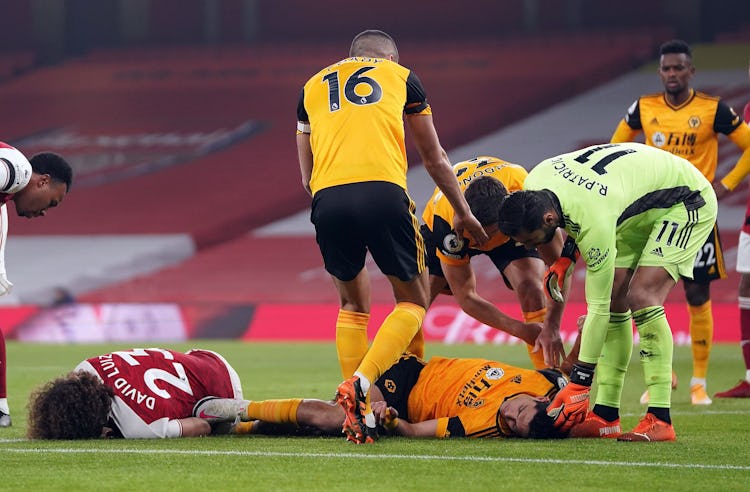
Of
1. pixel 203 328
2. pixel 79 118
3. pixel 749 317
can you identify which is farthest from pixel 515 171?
pixel 79 118

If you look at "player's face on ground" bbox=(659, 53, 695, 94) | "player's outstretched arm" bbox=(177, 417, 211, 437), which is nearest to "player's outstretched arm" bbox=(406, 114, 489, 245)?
"player's outstretched arm" bbox=(177, 417, 211, 437)

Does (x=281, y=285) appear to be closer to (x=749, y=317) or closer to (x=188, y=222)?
(x=188, y=222)

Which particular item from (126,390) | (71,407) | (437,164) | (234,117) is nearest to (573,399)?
(437,164)

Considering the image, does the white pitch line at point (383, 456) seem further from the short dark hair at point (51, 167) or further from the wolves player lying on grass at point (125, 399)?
the short dark hair at point (51, 167)

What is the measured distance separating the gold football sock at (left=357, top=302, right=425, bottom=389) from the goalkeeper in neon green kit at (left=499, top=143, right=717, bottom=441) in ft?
2.29

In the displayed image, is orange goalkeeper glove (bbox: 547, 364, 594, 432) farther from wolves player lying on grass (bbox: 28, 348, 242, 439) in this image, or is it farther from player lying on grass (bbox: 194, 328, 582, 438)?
wolves player lying on grass (bbox: 28, 348, 242, 439)

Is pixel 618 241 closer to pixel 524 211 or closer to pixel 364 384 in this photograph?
pixel 524 211

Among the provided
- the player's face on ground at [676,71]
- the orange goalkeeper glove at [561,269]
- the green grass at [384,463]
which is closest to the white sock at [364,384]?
the green grass at [384,463]

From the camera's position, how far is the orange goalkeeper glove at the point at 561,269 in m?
5.97

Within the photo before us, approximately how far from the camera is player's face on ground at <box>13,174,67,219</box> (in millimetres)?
6023

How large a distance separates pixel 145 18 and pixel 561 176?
20907mm

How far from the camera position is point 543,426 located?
584cm

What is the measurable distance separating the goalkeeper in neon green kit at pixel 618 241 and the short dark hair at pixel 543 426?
0.04 meters

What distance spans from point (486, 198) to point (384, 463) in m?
2.11
